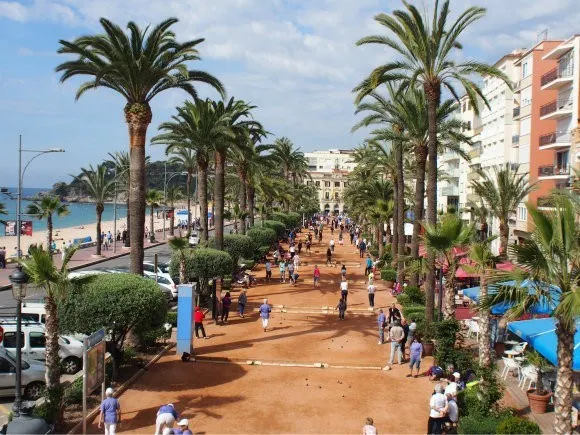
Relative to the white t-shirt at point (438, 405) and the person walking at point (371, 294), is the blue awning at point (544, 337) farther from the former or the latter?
the person walking at point (371, 294)

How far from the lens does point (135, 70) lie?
20547 mm

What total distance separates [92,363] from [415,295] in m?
17.6

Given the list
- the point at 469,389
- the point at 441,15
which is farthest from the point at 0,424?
the point at 441,15

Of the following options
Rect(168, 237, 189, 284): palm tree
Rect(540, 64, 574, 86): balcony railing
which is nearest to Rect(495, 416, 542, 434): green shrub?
Rect(168, 237, 189, 284): palm tree

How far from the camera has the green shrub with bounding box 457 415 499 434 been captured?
11812 mm

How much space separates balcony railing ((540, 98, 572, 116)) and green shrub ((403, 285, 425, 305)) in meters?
17.7

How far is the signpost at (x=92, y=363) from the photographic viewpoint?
1267 cm

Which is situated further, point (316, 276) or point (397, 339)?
point (316, 276)

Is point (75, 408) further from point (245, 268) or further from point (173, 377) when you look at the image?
point (245, 268)

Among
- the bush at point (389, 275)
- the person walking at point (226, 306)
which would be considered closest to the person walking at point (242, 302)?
the person walking at point (226, 306)

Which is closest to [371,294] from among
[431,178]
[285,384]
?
[431,178]

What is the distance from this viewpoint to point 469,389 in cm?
1412

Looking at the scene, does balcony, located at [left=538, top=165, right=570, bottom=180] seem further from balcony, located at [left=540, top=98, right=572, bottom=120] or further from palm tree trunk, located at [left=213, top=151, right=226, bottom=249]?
palm tree trunk, located at [left=213, top=151, right=226, bottom=249]

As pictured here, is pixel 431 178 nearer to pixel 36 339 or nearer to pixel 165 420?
pixel 165 420
